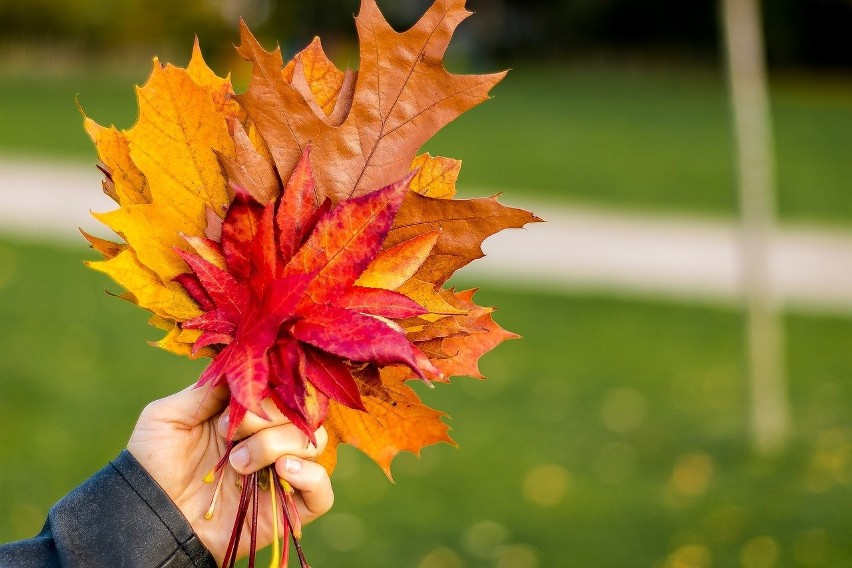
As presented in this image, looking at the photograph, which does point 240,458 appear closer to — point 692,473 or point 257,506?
point 257,506

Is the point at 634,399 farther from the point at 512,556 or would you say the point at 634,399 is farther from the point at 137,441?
the point at 137,441

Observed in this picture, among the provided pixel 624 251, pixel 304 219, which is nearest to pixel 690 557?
pixel 304 219

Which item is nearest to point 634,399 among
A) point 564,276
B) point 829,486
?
point 829,486

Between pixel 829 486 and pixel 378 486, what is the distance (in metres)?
1.86

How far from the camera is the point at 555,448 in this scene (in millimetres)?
5129

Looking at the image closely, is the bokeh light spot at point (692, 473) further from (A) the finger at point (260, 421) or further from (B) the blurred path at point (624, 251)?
(A) the finger at point (260, 421)

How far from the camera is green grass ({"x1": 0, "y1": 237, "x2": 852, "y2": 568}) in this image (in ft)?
13.8

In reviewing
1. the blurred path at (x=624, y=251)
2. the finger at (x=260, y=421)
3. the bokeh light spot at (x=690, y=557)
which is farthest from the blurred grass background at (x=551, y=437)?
the finger at (x=260, y=421)

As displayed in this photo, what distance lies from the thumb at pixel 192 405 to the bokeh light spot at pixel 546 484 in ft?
10.9

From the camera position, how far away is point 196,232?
4.14 ft

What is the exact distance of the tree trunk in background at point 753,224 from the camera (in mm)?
5020

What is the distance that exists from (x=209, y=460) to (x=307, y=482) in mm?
200

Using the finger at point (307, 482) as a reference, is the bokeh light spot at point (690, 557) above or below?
above

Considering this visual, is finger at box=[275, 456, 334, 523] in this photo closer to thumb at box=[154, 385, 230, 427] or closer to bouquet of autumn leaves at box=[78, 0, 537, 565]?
bouquet of autumn leaves at box=[78, 0, 537, 565]
